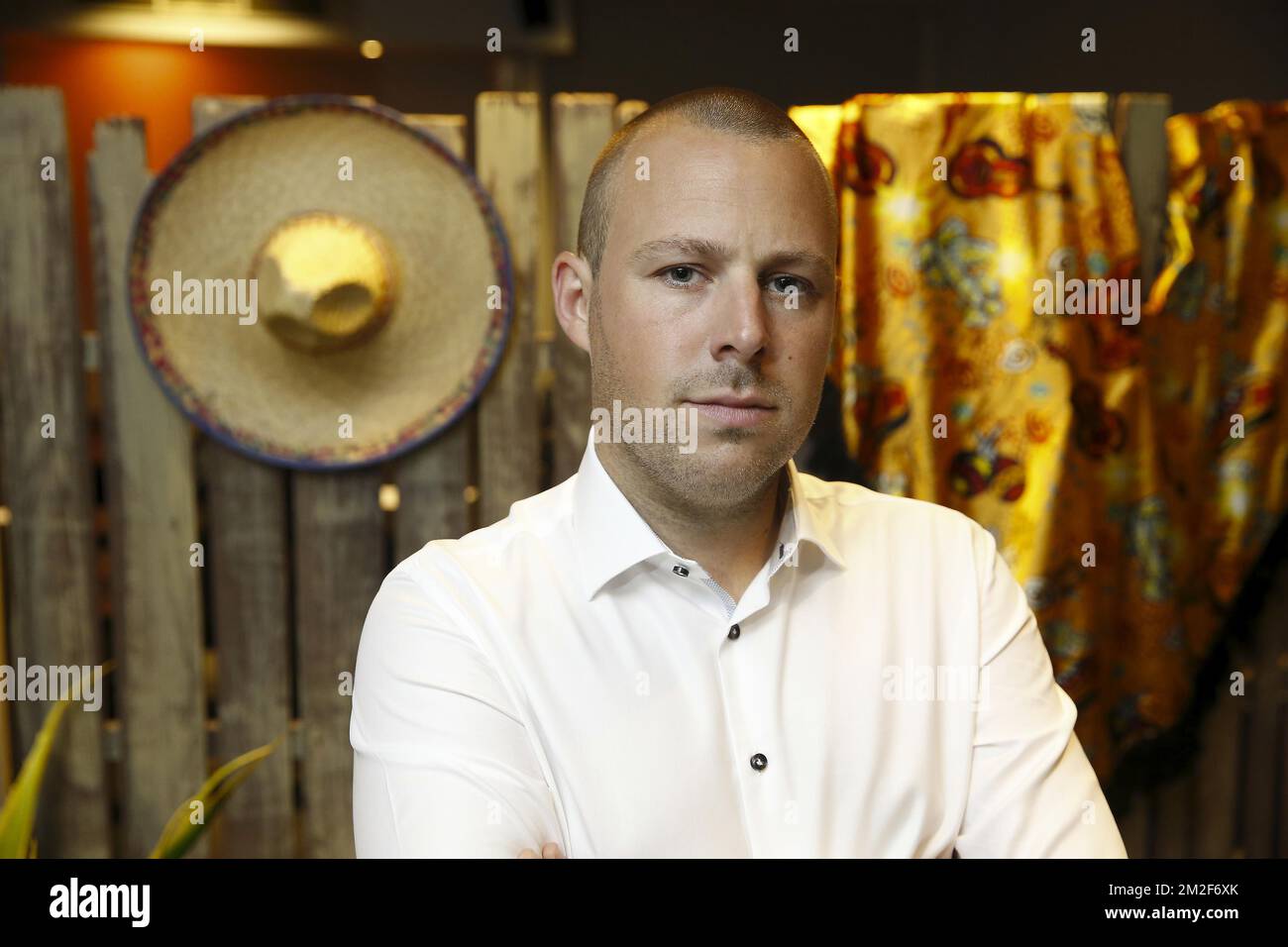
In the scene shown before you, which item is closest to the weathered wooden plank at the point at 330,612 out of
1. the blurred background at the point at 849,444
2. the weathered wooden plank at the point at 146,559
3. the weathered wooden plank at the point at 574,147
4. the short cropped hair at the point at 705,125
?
the blurred background at the point at 849,444

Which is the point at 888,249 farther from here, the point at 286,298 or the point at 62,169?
the point at 62,169

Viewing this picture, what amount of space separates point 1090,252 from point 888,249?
30cm

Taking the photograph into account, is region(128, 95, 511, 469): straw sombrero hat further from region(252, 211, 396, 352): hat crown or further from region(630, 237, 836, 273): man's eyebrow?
region(630, 237, 836, 273): man's eyebrow

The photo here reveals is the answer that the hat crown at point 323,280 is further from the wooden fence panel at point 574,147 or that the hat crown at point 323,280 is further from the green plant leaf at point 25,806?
the green plant leaf at point 25,806

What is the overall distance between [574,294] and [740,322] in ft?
0.79

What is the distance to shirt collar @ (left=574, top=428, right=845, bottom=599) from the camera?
2.83ft

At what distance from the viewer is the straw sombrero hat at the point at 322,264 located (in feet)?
4.57

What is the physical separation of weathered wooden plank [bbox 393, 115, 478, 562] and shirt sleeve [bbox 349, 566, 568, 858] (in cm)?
66

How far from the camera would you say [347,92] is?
2535 mm

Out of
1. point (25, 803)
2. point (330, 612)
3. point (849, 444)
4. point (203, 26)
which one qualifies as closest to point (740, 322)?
point (849, 444)

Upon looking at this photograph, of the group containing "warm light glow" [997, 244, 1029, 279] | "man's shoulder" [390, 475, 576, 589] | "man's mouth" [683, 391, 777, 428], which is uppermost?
"warm light glow" [997, 244, 1029, 279]

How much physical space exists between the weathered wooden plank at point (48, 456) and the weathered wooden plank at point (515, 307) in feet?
1.95

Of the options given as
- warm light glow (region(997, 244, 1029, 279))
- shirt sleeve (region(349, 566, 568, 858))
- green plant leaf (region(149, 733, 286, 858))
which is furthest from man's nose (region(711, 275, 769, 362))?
green plant leaf (region(149, 733, 286, 858))
